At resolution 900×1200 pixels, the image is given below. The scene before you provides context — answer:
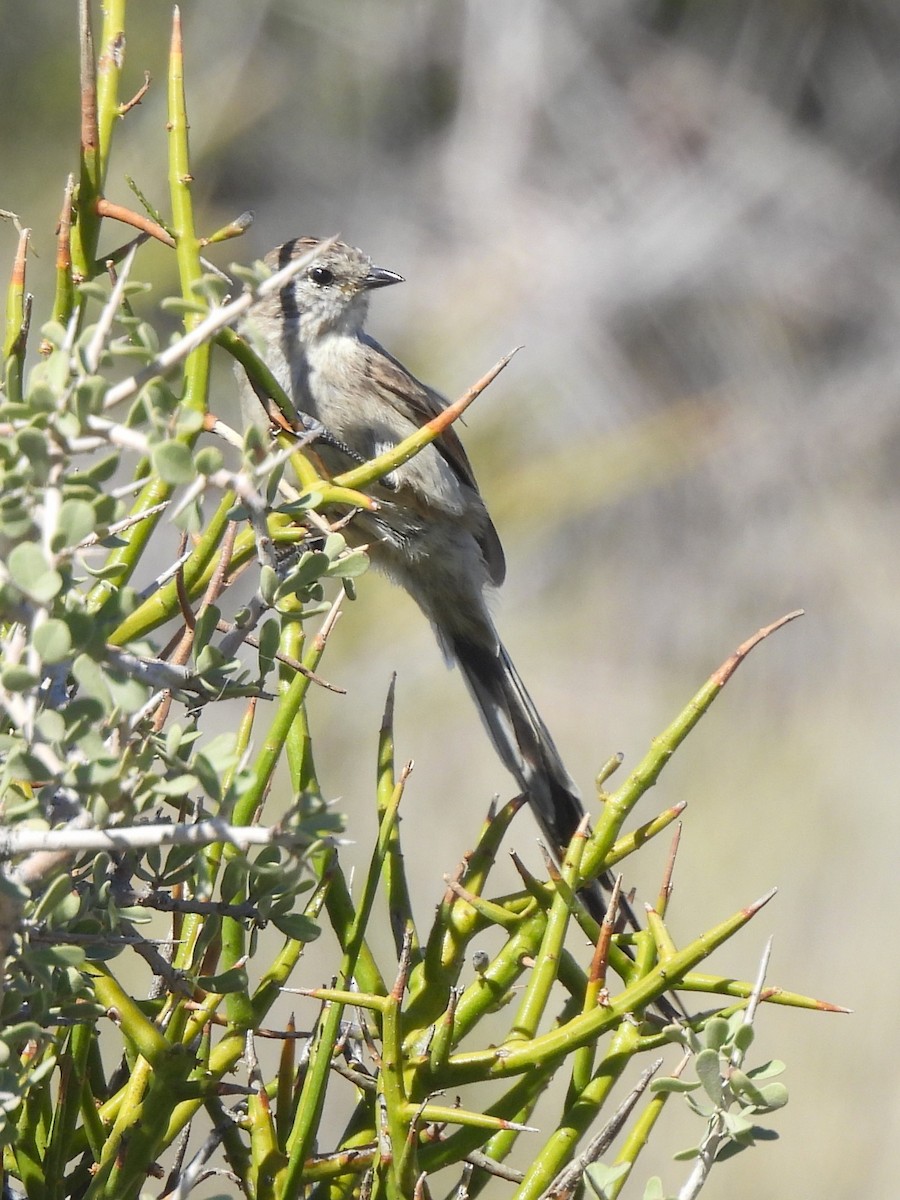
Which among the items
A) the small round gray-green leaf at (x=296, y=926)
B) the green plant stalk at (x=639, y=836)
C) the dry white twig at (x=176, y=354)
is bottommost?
the small round gray-green leaf at (x=296, y=926)

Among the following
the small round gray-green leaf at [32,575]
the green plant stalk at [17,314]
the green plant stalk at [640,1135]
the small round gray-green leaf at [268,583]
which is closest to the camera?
the small round gray-green leaf at [32,575]

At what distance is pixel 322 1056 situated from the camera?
111 cm

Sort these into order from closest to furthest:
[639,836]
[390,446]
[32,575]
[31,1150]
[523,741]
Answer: [32,575]
[31,1150]
[639,836]
[523,741]
[390,446]

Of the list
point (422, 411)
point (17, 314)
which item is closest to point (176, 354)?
point (17, 314)

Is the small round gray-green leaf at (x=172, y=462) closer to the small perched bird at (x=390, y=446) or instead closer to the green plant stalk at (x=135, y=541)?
the green plant stalk at (x=135, y=541)

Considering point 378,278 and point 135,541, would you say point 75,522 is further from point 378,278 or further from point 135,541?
point 378,278

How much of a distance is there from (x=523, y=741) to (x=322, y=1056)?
1257mm

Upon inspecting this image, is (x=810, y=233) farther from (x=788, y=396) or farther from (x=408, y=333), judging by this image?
(x=408, y=333)

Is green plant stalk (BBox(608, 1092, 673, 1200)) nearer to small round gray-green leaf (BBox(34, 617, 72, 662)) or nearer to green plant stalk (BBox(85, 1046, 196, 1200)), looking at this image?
green plant stalk (BBox(85, 1046, 196, 1200))

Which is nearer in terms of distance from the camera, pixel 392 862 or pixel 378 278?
pixel 392 862

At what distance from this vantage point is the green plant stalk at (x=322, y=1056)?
1.07 metres

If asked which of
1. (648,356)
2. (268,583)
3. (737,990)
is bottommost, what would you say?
(737,990)

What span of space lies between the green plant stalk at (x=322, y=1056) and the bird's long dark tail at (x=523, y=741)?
0.53 metres

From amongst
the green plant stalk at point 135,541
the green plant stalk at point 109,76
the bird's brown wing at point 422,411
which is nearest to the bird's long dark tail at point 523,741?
the bird's brown wing at point 422,411
